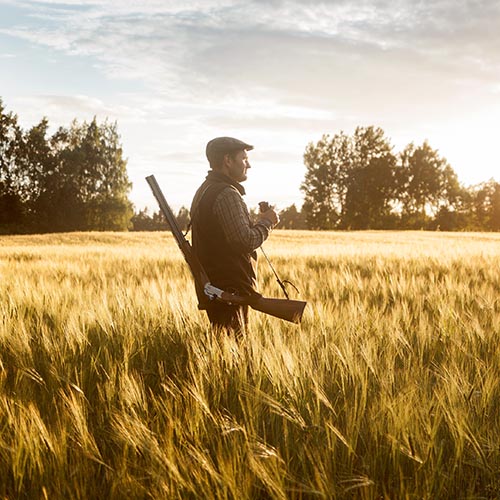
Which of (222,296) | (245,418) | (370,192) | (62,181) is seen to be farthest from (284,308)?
(370,192)

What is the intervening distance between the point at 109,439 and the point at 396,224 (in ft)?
226

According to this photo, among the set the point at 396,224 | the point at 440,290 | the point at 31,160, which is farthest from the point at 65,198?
the point at 440,290

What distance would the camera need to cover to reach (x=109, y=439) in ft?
7.02

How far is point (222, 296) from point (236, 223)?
1.69ft

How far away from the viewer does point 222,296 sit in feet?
11.6

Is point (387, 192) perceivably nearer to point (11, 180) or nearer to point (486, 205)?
point (486, 205)

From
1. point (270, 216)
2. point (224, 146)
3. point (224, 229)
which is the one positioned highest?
point (224, 146)

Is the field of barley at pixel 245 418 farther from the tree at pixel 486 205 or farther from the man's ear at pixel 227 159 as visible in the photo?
the tree at pixel 486 205

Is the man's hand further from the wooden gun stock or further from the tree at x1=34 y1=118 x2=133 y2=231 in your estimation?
the tree at x1=34 y1=118 x2=133 y2=231

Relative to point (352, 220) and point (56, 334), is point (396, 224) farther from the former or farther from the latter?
point (56, 334)

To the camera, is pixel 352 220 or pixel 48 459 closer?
pixel 48 459

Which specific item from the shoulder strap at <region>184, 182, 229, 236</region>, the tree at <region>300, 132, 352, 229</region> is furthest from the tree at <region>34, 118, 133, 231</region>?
the shoulder strap at <region>184, 182, 229, 236</region>

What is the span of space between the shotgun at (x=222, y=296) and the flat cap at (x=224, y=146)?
471 mm

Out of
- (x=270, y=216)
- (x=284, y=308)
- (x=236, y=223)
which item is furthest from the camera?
(x=270, y=216)
